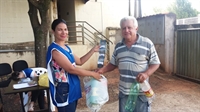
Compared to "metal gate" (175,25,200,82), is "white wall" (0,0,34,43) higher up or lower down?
higher up

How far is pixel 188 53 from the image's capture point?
5469 mm

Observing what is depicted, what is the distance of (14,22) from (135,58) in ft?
21.0

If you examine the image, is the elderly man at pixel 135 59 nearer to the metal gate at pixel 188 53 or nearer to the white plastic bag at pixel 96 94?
the white plastic bag at pixel 96 94

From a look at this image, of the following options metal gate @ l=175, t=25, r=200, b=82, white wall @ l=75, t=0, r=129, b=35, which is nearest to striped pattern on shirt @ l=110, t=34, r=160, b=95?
metal gate @ l=175, t=25, r=200, b=82

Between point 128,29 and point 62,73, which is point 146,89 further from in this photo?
point 62,73

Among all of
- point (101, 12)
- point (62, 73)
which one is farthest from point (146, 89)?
point (101, 12)

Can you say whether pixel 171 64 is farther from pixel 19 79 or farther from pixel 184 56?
pixel 19 79

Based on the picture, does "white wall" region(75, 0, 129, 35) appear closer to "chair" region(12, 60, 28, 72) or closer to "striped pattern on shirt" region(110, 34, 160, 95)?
"chair" region(12, 60, 28, 72)

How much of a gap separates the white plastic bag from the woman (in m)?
0.06

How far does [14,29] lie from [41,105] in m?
4.69

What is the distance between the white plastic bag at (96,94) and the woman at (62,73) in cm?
6

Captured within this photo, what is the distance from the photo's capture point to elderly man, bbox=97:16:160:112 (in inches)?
68.9

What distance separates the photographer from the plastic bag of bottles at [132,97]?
1.80m

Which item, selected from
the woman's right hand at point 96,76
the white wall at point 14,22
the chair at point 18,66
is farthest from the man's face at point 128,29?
the white wall at point 14,22
